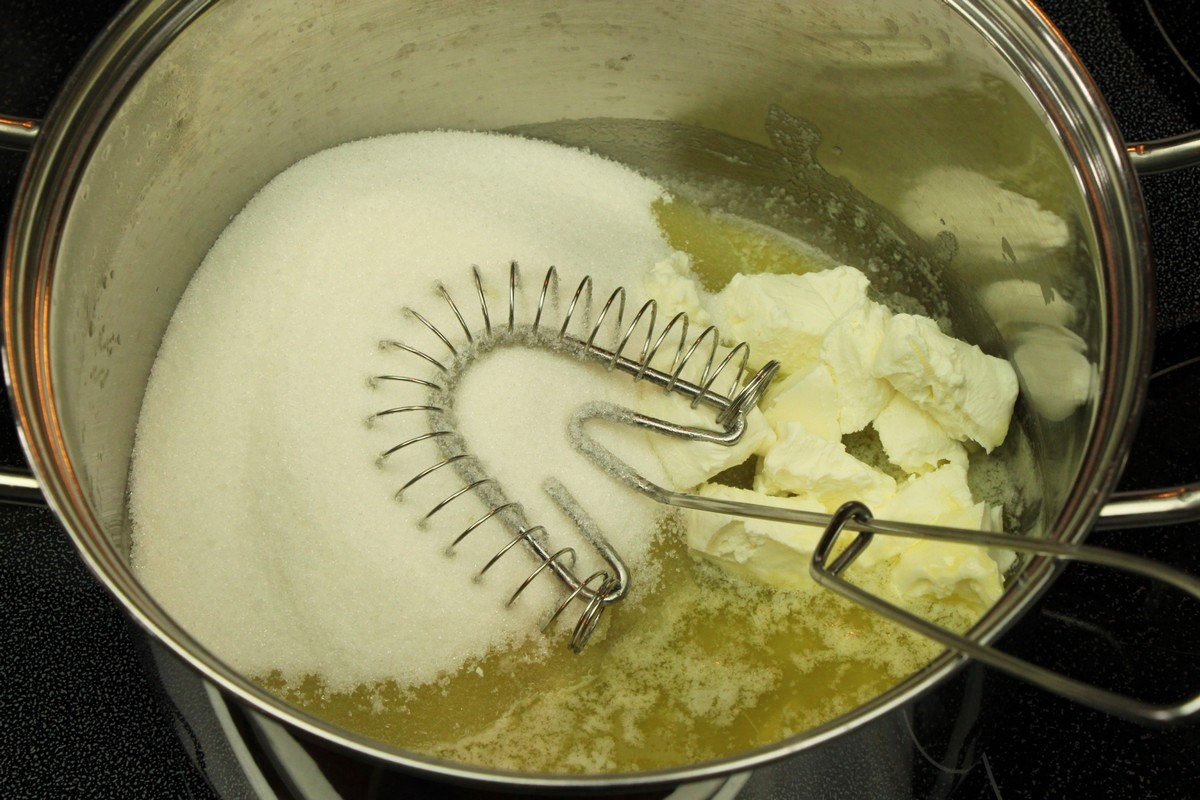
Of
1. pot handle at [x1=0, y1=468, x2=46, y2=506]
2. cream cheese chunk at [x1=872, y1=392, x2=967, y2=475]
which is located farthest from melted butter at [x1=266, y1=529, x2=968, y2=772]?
pot handle at [x1=0, y1=468, x2=46, y2=506]

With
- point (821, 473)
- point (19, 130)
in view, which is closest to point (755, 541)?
point (821, 473)

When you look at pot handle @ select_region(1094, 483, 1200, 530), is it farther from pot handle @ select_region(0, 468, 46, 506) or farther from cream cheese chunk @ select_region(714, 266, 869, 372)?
pot handle @ select_region(0, 468, 46, 506)

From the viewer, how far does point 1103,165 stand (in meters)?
0.70

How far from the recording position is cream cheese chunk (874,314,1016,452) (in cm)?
80

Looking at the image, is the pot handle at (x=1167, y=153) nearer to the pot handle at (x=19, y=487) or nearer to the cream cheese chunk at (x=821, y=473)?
the cream cheese chunk at (x=821, y=473)

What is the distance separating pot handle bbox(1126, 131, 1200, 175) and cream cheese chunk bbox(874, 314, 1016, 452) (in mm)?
187

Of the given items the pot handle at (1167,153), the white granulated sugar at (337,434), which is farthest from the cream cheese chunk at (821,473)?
the pot handle at (1167,153)

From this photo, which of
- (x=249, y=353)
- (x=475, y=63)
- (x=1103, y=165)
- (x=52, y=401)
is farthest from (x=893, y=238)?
(x=52, y=401)

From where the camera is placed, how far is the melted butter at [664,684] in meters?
0.76

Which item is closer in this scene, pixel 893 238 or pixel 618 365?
pixel 618 365

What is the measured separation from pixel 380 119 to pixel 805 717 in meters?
0.63

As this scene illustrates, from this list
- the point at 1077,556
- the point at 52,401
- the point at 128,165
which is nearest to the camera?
the point at 1077,556

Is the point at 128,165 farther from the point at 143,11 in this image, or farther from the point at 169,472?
the point at 169,472

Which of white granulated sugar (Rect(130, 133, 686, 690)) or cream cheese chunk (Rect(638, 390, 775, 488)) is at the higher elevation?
white granulated sugar (Rect(130, 133, 686, 690))
